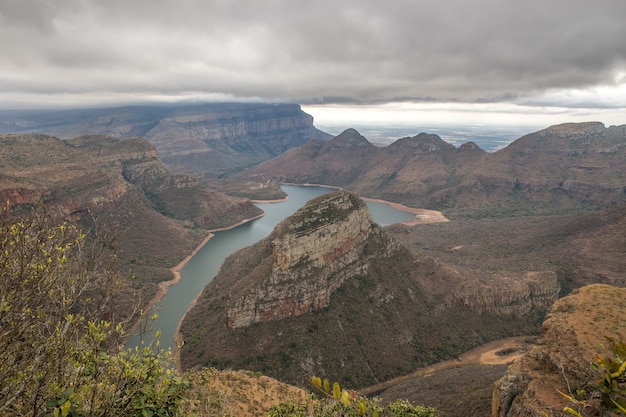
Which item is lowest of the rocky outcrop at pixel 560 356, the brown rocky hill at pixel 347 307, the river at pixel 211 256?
the river at pixel 211 256

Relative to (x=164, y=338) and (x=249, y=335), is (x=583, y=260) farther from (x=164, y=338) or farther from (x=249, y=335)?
(x=164, y=338)

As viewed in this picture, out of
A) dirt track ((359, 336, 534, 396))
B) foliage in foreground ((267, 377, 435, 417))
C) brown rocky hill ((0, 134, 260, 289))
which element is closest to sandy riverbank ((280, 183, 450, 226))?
brown rocky hill ((0, 134, 260, 289))

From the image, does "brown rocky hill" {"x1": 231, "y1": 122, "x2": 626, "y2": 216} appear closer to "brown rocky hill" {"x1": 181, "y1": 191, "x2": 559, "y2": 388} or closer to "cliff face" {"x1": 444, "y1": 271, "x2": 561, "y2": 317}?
"cliff face" {"x1": 444, "y1": 271, "x2": 561, "y2": 317}

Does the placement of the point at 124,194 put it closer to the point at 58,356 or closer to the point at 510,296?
the point at 510,296

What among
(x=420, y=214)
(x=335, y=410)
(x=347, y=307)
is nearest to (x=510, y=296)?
(x=347, y=307)

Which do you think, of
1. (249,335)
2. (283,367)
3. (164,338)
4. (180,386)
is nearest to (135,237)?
(164,338)

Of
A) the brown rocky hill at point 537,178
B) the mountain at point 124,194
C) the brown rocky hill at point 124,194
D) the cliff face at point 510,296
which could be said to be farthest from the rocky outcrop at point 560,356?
the brown rocky hill at point 537,178

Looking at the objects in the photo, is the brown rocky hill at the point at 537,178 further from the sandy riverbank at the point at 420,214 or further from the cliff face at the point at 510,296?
the cliff face at the point at 510,296
